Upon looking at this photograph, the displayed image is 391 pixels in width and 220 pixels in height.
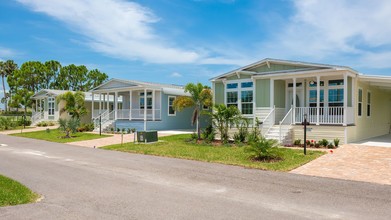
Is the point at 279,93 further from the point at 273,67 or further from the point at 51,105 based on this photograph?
the point at 51,105

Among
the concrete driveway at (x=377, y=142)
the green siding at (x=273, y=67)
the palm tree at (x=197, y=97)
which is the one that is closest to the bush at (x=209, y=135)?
the palm tree at (x=197, y=97)

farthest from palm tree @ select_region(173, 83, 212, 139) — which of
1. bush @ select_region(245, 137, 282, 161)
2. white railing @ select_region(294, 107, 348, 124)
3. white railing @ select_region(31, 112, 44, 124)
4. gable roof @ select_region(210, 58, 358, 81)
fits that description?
white railing @ select_region(31, 112, 44, 124)

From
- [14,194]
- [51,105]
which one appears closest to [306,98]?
[14,194]

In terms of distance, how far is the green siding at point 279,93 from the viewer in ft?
65.5

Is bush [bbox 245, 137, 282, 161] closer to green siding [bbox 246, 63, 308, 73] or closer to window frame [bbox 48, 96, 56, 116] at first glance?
green siding [bbox 246, 63, 308, 73]

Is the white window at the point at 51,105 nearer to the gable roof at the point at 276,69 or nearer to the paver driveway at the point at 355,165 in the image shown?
the gable roof at the point at 276,69

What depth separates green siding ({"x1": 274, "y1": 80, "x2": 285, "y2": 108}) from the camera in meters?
20.0

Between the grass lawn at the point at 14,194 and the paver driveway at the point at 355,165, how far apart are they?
7828mm

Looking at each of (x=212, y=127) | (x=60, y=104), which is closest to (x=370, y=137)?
(x=212, y=127)

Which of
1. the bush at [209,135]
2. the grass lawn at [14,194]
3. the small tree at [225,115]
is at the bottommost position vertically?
the grass lawn at [14,194]

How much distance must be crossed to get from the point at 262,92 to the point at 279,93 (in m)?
1.11

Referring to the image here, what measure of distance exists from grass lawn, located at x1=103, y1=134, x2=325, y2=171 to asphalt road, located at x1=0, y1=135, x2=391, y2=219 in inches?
41.1

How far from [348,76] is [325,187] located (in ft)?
36.4

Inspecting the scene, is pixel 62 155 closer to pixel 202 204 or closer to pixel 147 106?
pixel 202 204
